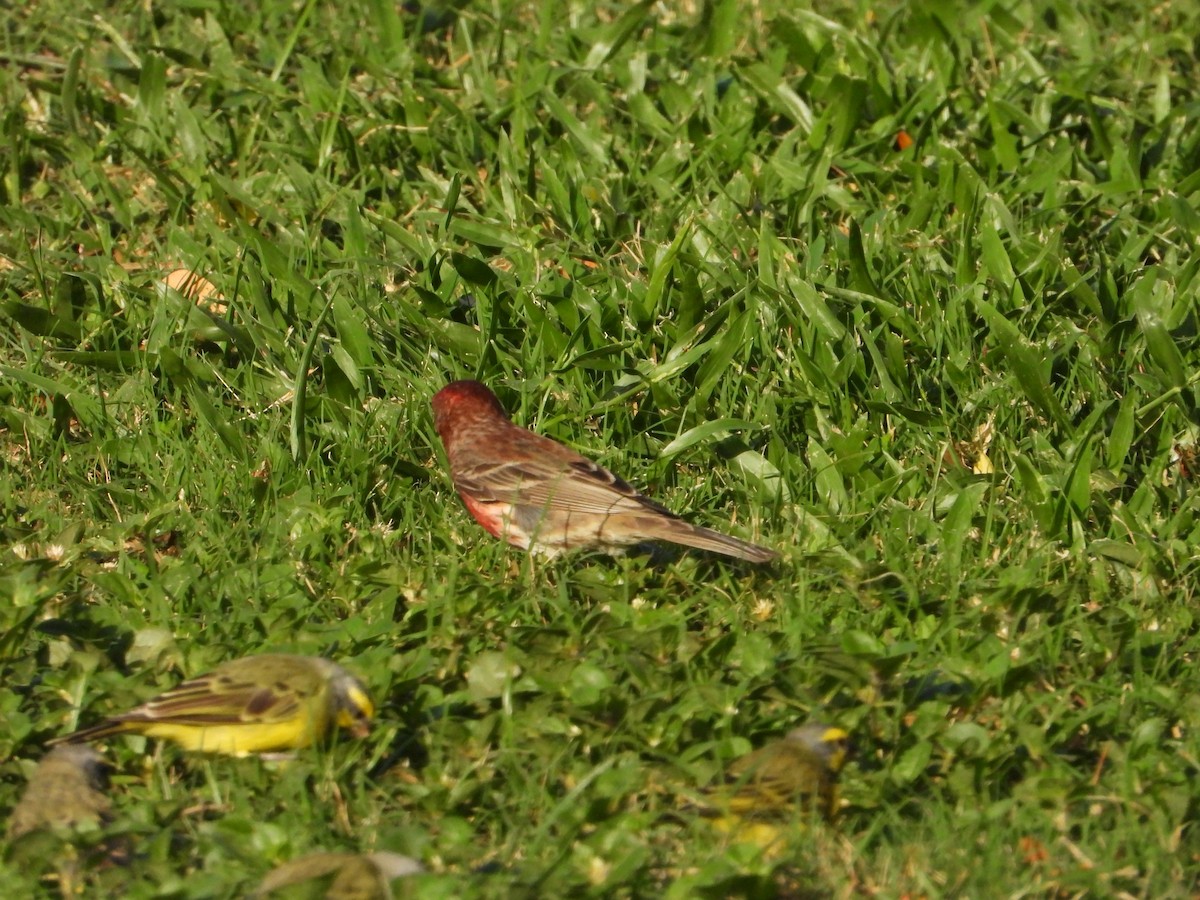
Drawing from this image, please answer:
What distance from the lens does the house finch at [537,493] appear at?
6.36 m

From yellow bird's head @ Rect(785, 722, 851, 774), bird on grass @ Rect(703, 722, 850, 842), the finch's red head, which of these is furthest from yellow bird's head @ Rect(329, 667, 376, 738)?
the finch's red head

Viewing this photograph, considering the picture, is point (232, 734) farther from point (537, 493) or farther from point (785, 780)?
point (537, 493)

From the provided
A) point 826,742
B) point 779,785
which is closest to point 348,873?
point 779,785

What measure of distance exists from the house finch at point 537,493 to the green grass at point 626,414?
0.44 feet

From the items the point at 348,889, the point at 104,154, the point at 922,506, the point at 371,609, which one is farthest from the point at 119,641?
the point at 104,154

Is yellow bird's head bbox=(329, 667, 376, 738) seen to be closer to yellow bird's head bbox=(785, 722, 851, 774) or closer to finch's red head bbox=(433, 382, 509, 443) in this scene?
yellow bird's head bbox=(785, 722, 851, 774)

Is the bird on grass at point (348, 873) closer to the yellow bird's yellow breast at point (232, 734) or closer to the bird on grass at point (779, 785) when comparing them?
the yellow bird's yellow breast at point (232, 734)

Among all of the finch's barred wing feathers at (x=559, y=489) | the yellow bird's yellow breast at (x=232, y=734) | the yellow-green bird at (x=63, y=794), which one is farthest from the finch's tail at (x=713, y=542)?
the yellow-green bird at (x=63, y=794)

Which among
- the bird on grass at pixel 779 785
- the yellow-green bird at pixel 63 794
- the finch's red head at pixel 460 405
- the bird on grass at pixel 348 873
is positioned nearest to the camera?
the bird on grass at pixel 348 873

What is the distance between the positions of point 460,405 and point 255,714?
2.07 m

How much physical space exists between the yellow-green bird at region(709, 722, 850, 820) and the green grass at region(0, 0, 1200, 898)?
12 centimetres

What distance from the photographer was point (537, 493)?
21.5ft

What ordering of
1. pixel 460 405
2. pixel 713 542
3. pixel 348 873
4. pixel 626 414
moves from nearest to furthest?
pixel 348 873
pixel 713 542
pixel 460 405
pixel 626 414

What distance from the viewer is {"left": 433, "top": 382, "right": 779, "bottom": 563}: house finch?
6.36 m
